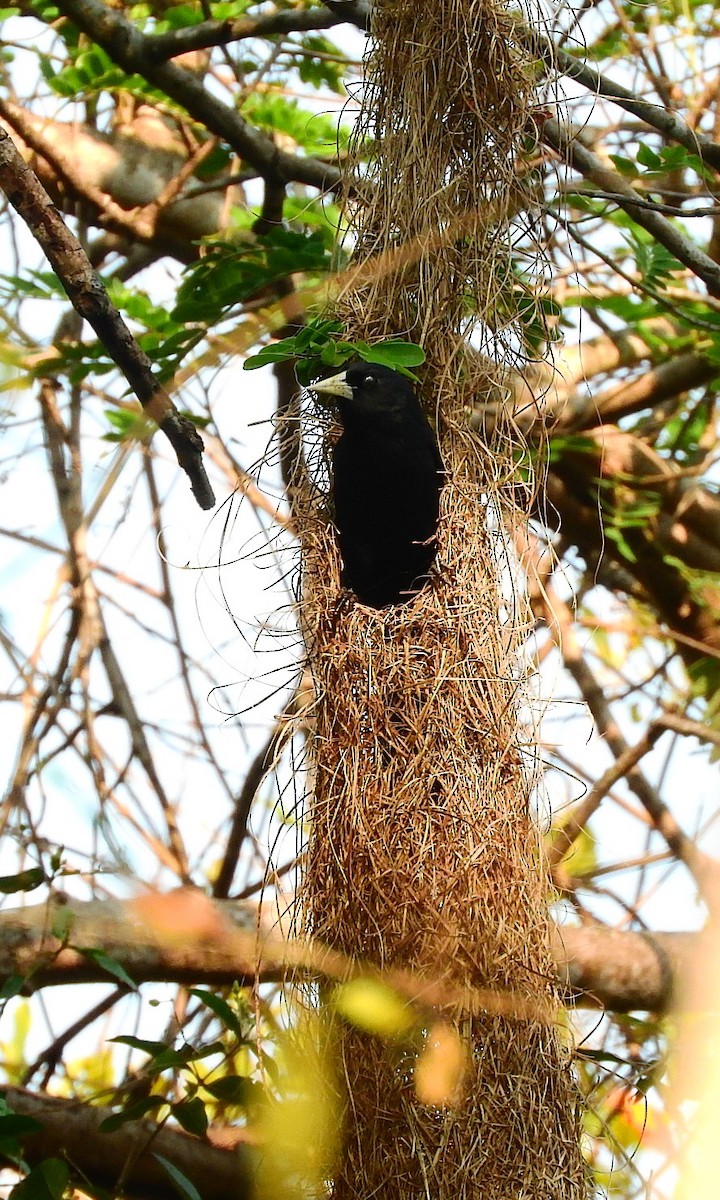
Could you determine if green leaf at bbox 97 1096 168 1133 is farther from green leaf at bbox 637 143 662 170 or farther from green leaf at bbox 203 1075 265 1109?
green leaf at bbox 637 143 662 170

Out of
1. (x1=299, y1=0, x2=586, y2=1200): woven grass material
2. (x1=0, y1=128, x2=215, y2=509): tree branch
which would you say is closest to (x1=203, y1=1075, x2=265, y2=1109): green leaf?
(x1=299, y1=0, x2=586, y2=1200): woven grass material

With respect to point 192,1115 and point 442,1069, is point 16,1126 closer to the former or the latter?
point 192,1115

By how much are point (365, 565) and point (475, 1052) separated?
686 millimetres

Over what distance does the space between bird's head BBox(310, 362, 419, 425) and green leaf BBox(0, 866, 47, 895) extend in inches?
33.6

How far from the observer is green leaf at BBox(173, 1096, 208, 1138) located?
6.56 ft

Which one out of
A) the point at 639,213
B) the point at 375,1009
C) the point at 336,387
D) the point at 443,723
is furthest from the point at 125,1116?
the point at 639,213

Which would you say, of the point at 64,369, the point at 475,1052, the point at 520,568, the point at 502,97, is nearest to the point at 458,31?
the point at 502,97

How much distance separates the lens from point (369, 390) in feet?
6.01

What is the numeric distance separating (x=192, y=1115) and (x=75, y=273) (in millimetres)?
1242

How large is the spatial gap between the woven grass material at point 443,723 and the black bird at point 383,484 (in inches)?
1.4

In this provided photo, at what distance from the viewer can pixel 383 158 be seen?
1.97 metres

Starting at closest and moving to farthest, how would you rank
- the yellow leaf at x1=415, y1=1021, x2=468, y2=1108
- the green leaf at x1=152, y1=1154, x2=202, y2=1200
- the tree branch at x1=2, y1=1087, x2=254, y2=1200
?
the yellow leaf at x1=415, y1=1021, x2=468, y2=1108
the green leaf at x1=152, y1=1154, x2=202, y2=1200
the tree branch at x1=2, y1=1087, x2=254, y2=1200

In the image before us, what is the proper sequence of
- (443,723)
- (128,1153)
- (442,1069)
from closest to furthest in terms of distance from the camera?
(442,1069), (443,723), (128,1153)

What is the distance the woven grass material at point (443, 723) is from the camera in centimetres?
157
